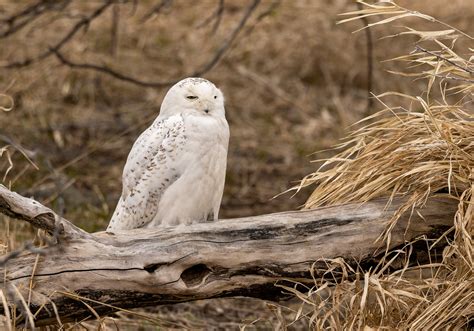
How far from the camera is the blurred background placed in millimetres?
6969

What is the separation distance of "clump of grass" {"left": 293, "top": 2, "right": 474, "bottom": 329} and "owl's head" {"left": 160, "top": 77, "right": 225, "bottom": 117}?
437mm

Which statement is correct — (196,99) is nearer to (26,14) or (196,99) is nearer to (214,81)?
(26,14)

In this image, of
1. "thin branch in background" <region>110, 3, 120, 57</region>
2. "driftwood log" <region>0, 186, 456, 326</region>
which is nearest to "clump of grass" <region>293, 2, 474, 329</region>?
"driftwood log" <region>0, 186, 456, 326</region>

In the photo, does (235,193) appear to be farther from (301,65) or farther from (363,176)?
(363,176)

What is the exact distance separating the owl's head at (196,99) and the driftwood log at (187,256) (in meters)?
0.53

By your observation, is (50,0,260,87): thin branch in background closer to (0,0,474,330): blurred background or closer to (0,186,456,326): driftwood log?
(0,0,474,330): blurred background

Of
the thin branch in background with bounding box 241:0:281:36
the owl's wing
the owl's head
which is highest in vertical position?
the owl's head

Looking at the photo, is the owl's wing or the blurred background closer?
the owl's wing

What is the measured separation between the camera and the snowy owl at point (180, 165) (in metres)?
3.85

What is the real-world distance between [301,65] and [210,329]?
4.42 m

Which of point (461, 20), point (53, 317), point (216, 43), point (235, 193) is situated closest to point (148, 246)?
point (53, 317)

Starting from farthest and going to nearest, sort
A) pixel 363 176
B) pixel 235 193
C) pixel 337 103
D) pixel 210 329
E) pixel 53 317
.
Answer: pixel 337 103 → pixel 235 193 → pixel 210 329 → pixel 363 176 → pixel 53 317

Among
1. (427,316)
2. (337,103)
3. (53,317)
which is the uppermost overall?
(53,317)

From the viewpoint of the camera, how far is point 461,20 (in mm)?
8750
